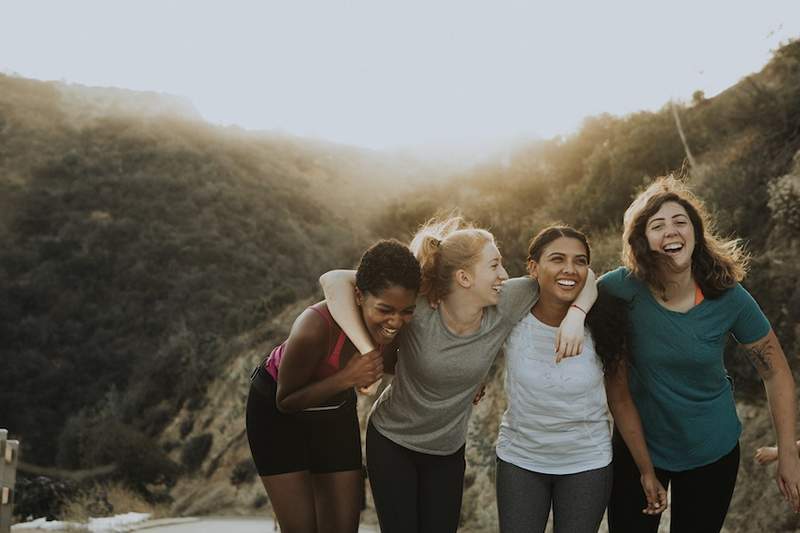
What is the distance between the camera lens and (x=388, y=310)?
3.35 m

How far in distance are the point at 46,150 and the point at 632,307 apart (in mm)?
35539

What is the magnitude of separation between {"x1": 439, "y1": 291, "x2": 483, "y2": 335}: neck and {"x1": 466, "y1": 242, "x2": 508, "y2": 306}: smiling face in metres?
0.05

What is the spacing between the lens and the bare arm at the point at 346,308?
3.37 m

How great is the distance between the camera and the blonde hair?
3562mm

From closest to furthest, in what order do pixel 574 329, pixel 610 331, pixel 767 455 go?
pixel 574 329 → pixel 610 331 → pixel 767 455

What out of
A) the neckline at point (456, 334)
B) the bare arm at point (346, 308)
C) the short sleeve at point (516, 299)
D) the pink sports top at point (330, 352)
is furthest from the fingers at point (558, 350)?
the pink sports top at point (330, 352)

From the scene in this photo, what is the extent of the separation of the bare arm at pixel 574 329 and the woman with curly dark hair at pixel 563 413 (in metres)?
0.05

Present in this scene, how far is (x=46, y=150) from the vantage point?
34500 mm

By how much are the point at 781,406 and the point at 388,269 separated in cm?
191

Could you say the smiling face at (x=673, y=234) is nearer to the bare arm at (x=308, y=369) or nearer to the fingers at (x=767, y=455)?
the fingers at (x=767, y=455)

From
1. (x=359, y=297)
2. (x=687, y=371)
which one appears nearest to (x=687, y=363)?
(x=687, y=371)

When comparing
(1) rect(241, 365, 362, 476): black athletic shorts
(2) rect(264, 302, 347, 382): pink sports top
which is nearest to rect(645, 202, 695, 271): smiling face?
(2) rect(264, 302, 347, 382): pink sports top

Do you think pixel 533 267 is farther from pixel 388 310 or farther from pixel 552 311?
pixel 388 310

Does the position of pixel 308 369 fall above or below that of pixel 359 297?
below
